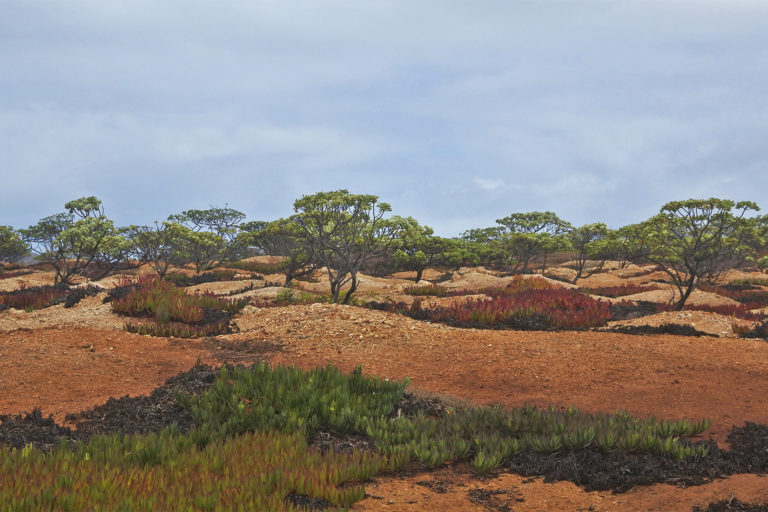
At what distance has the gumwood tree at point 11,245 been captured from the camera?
47.1m

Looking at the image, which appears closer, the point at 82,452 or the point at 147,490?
the point at 147,490

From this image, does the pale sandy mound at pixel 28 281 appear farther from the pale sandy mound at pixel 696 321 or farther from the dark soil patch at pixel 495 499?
the dark soil patch at pixel 495 499

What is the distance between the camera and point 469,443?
19.1 feet

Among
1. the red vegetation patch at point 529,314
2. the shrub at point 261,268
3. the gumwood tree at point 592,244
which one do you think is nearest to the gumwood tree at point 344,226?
the red vegetation patch at point 529,314

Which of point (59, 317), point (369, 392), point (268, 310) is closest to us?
point (369, 392)

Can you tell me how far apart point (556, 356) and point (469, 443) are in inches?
252

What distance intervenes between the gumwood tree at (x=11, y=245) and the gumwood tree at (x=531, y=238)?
39.7 m

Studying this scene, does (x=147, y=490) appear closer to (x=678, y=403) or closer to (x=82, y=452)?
(x=82, y=452)

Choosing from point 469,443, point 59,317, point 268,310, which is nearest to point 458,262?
point 268,310

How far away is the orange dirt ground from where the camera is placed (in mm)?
4852

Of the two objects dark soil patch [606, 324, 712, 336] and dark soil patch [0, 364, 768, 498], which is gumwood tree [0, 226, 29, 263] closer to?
dark soil patch [0, 364, 768, 498]

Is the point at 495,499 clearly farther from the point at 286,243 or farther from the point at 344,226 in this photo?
the point at 286,243

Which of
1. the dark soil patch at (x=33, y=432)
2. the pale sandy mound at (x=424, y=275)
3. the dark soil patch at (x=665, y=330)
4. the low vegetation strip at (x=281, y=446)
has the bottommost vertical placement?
the dark soil patch at (x=33, y=432)

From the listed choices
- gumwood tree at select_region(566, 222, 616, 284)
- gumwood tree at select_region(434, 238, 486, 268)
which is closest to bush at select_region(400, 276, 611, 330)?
gumwood tree at select_region(566, 222, 616, 284)
